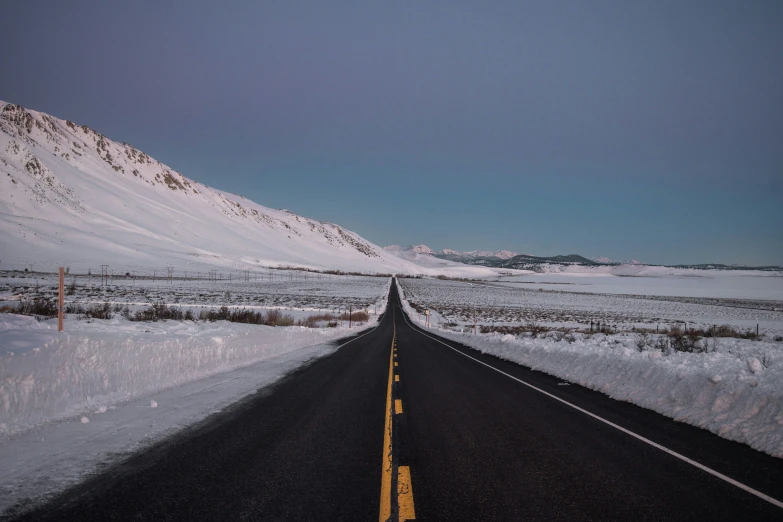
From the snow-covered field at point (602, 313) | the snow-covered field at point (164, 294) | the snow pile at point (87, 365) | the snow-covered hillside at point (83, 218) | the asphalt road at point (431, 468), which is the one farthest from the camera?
the snow-covered hillside at point (83, 218)

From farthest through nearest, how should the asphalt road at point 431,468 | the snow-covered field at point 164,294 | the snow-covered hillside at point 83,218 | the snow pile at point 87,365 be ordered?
the snow-covered hillside at point 83,218
the snow-covered field at point 164,294
the snow pile at point 87,365
the asphalt road at point 431,468

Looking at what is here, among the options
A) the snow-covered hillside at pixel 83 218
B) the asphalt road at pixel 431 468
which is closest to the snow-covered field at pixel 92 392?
the asphalt road at pixel 431 468

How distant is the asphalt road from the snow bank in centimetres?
48

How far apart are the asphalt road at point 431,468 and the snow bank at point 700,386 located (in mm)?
482

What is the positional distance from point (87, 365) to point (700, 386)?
12185 millimetres

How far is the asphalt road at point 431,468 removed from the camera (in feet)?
13.8

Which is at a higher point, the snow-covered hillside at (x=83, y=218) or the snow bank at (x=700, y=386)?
the snow-covered hillside at (x=83, y=218)

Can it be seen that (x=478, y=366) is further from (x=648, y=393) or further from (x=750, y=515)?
(x=750, y=515)

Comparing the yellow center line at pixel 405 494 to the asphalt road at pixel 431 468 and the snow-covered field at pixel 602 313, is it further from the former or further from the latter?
the snow-covered field at pixel 602 313

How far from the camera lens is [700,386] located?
855 cm

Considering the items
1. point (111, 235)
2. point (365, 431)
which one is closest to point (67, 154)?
point (111, 235)

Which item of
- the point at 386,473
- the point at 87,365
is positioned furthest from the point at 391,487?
the point at 87,365

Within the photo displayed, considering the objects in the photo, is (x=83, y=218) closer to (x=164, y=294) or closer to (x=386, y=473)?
(x=164, y=294)

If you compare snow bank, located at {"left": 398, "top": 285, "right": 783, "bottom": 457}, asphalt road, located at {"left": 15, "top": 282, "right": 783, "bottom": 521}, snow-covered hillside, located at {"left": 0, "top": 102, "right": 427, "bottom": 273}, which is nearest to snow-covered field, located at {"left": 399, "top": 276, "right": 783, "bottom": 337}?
snow bank, located at {"left": 398, "top": 285, "right": 783, "bottom": 457}
